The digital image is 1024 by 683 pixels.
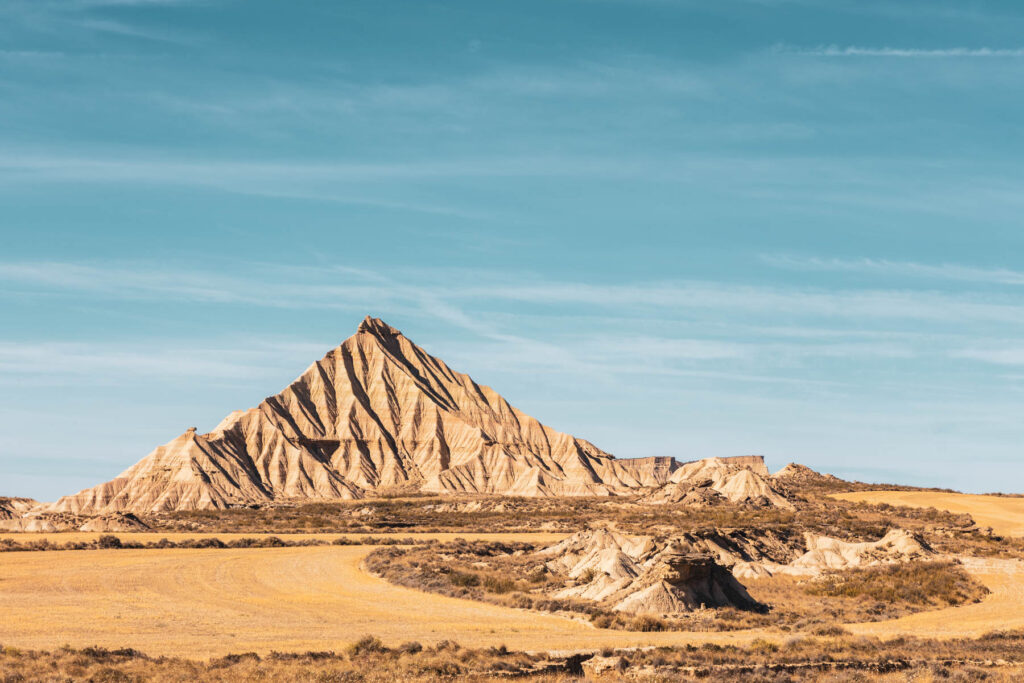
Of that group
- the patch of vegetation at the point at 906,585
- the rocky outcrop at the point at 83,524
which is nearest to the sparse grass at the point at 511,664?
the patch of vegetation at the point at 906,585

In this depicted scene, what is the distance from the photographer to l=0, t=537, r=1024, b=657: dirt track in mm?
26141

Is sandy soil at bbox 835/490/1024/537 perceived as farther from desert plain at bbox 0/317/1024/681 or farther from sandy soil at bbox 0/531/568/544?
sandy soil at bbox 0/531/568/544

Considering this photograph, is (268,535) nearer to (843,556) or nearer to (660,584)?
(843,556)

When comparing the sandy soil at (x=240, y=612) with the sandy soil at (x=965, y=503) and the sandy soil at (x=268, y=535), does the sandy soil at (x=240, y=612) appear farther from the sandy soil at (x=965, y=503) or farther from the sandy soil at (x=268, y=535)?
the sandy soil at (x=965, y=503)

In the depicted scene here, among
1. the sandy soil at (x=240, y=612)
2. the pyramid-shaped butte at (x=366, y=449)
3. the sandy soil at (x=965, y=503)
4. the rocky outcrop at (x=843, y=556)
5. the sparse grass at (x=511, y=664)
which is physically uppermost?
the pyramid-shaped butte at (x=366, y=449)

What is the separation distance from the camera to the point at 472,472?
161 m

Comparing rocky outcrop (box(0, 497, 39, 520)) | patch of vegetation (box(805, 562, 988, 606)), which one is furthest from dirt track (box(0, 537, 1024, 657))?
rocky outcrop (box(0, 497, 39, 520))

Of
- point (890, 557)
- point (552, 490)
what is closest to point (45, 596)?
point (890, 557)

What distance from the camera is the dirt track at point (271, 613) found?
85.8ft

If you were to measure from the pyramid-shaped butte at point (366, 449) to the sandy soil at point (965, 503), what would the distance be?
52.4m

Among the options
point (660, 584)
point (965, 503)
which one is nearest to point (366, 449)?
point (965, 503)

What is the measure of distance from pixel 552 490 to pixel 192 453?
180 ft

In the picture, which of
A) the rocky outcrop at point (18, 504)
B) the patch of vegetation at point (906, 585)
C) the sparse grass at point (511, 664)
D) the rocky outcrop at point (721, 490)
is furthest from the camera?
the rocky outcrop at point (18, 504)

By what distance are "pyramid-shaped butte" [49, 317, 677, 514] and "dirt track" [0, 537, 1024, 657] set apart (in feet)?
274
